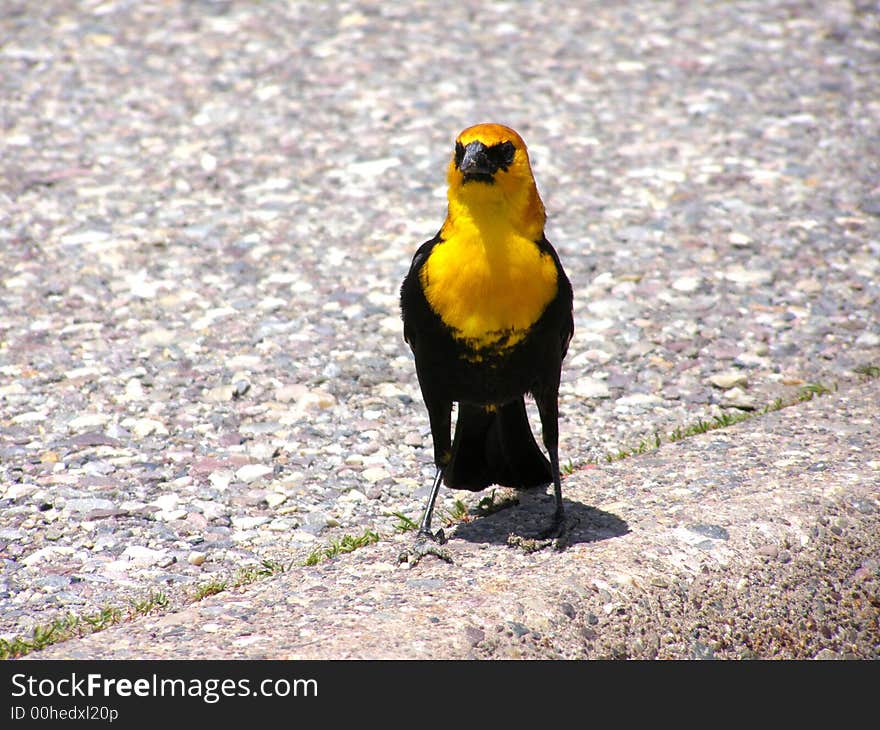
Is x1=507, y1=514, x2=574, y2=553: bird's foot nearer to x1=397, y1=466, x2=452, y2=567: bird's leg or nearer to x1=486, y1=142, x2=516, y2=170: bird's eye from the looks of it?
x1=397, y1=466, x2=452, y2=567: bird's leg

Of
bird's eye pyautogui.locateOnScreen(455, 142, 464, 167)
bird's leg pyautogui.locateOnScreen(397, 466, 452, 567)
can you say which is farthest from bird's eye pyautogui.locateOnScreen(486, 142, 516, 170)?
bird's leg pyautogui.locateOnScreen(397, 466, 452, 567)

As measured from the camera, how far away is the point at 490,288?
13.6ft

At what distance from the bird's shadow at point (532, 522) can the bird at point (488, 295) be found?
0.11 m

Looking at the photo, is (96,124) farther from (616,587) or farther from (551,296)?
(616,587)

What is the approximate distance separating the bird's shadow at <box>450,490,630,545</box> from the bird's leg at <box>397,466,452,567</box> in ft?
0.47

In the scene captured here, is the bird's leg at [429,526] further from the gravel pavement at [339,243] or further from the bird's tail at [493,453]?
the gravel pavement at [339,243]

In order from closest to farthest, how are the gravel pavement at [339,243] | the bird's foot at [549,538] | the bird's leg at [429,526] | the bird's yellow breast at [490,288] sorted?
the bird's yellow breast at [490,288], the bird's foot at [549,538], the bird's leg at [429,526], the gravel pavement at [339,243]

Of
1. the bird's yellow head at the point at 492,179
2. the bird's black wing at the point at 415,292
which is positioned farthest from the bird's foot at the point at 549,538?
the bird's yellow head at the point at 492,179

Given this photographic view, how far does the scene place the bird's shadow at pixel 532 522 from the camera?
4.51 metres

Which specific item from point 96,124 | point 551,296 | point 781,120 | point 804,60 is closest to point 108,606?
point 551,296

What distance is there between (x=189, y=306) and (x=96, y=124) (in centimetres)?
280

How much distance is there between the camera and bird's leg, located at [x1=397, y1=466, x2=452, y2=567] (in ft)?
14.6
